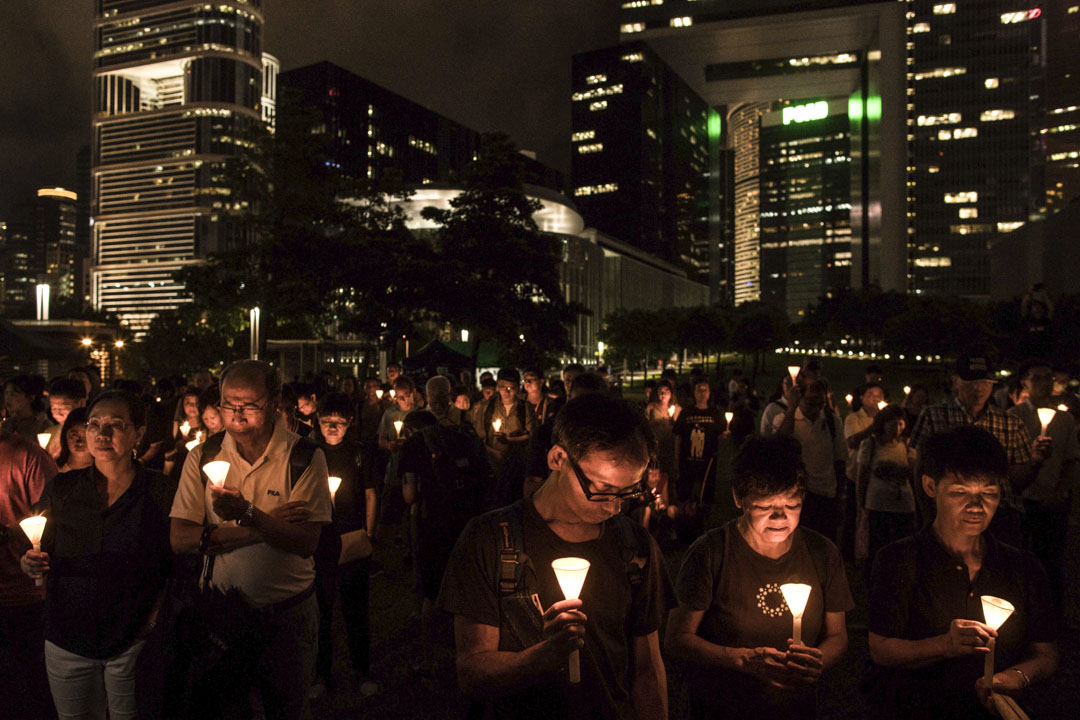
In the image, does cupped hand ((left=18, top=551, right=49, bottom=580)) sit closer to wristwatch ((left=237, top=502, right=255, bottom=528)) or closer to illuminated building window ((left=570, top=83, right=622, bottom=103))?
wristwatch ((left=237, top=502, right=255, bottom=528))

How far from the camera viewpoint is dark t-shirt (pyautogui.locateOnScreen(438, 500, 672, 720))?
6.68 ft

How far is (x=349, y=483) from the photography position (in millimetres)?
4773

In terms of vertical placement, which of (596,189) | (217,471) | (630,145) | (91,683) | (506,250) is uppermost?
(630,145)

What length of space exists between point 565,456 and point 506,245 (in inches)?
977

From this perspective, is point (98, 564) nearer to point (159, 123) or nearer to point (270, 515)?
point (270, 515)

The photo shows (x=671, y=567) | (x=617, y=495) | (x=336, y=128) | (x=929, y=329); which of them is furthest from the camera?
(x=336, y=128)

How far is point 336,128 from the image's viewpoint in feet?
417

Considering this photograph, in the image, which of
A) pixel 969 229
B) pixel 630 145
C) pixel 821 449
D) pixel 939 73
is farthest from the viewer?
pixel 630 145

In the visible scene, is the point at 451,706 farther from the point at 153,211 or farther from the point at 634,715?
the point at 153,211

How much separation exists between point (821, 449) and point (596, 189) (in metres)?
153

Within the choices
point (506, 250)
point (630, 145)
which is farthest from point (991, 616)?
point (630, 145)

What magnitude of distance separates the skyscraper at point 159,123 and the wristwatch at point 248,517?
130 m

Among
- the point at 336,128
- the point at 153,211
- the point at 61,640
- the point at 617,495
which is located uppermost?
the point at 336,128

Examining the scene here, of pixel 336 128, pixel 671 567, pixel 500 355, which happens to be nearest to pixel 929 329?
pixel 500 355
